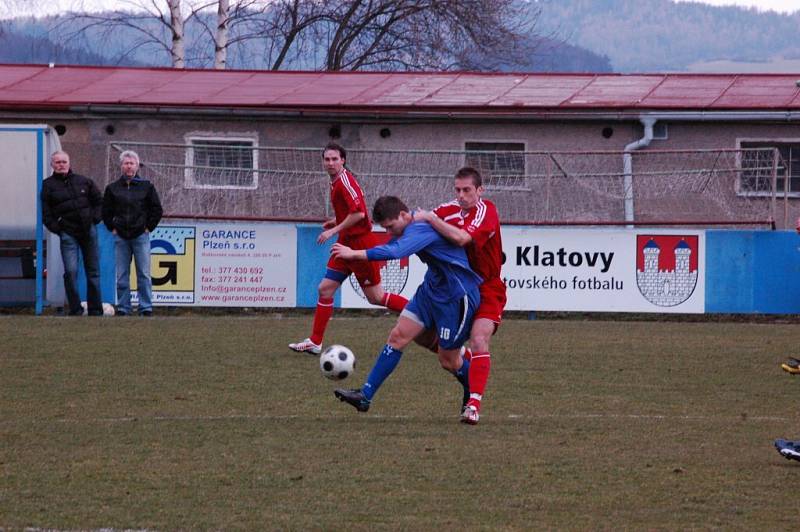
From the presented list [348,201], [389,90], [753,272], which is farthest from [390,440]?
[389,90]

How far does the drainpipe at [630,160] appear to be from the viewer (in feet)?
69.2

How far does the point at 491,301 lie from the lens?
30.1 ft

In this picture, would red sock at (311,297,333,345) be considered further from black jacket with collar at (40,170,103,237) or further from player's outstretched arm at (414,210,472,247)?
black jacket with collar at (40,170,103,237)

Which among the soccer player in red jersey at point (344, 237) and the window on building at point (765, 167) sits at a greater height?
the window on building at point (765, 167)

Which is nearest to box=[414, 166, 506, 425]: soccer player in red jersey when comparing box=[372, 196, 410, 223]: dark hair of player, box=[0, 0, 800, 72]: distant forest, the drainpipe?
box=[372, 196, 410, 223]: dark hair of player

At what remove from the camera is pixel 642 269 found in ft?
59.6

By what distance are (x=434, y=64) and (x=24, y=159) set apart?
18.8 metres

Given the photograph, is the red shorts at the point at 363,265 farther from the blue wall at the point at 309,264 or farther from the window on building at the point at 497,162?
the window on building at the point at 497,162

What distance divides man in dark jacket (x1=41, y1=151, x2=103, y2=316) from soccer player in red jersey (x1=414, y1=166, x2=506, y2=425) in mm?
9226

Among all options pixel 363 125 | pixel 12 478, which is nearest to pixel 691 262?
pixel 363 125

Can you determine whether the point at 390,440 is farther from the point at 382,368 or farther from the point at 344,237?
the point at 344,237

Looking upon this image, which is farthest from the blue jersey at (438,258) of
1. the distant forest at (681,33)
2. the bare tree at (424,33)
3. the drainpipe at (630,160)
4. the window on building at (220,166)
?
the distant forest at (681,33)

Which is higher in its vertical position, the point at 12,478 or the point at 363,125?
the point at 363,125

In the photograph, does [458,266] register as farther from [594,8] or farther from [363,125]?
[594,8]
